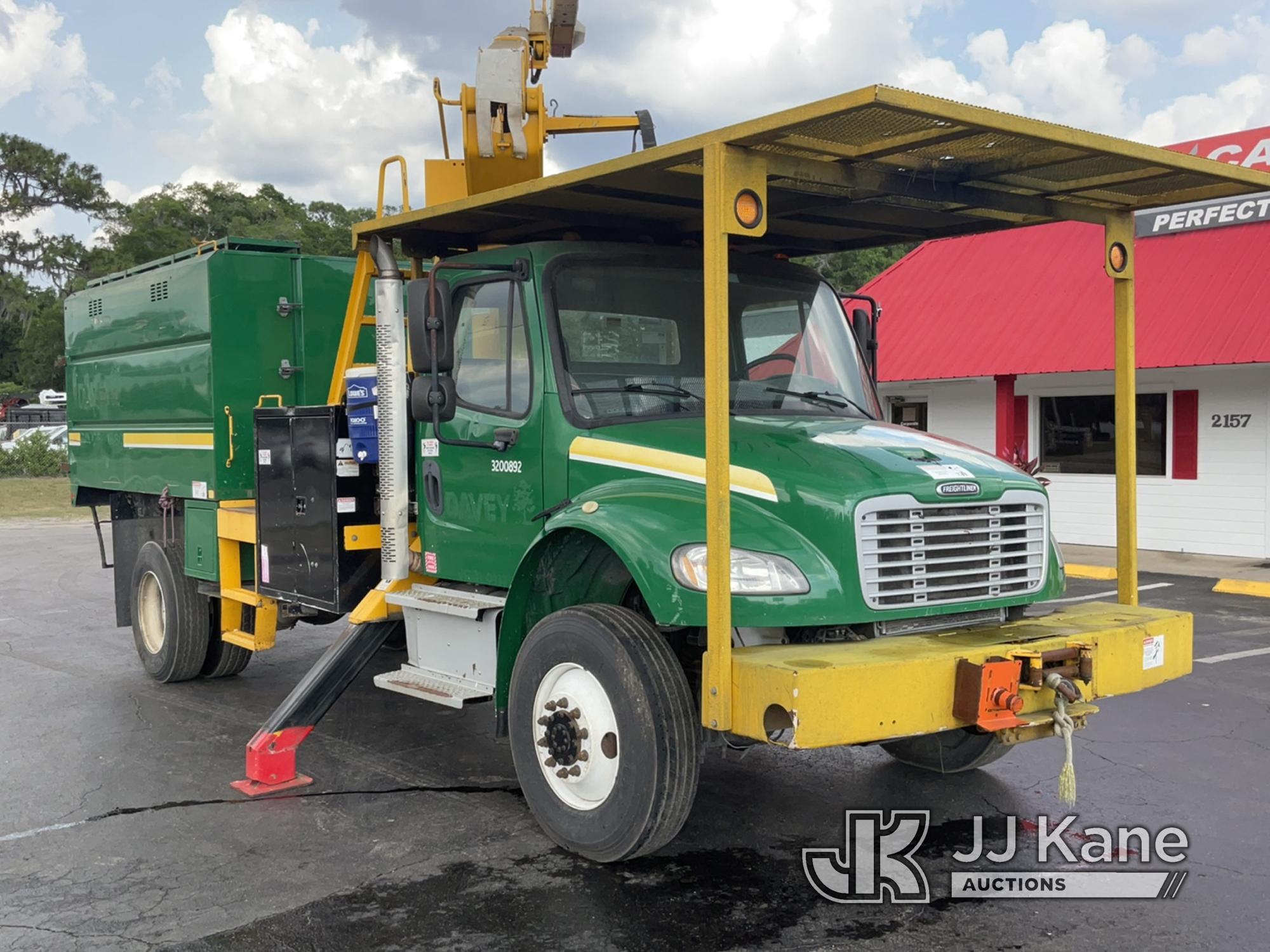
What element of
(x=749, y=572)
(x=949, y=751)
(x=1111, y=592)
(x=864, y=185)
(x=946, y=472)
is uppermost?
(x=864, y=185)

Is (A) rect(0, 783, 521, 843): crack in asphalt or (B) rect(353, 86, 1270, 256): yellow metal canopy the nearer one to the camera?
(B) rect(353, 86, 1270, 256): yellow metal canopy

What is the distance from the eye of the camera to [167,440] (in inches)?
326

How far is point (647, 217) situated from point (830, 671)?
2.86 meters

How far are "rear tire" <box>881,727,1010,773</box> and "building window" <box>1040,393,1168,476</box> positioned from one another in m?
11.3

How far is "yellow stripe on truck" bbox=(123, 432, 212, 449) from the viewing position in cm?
781

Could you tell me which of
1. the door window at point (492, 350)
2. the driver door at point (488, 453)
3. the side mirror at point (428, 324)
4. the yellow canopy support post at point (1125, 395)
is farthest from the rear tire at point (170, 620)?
the yellow canopy support post at point (1125, 395)

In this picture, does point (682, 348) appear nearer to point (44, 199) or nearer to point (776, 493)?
point (776, 493)

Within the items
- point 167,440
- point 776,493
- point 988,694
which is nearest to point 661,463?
point 776,493

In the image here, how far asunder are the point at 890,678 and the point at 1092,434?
14.5 metres

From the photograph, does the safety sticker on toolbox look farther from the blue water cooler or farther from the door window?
the blue water cooler

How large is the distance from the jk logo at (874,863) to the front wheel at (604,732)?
0.64m

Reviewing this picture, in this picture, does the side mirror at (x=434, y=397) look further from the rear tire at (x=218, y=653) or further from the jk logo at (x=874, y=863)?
the rear tire at (x=218, y=653)

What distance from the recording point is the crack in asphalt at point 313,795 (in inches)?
227

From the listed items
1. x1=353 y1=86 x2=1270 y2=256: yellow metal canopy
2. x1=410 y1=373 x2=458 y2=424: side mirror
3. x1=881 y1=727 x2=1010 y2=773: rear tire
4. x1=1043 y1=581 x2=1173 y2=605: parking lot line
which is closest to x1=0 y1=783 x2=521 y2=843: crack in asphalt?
x1=410 y1=373 x2=458 y2=424: side mirror
